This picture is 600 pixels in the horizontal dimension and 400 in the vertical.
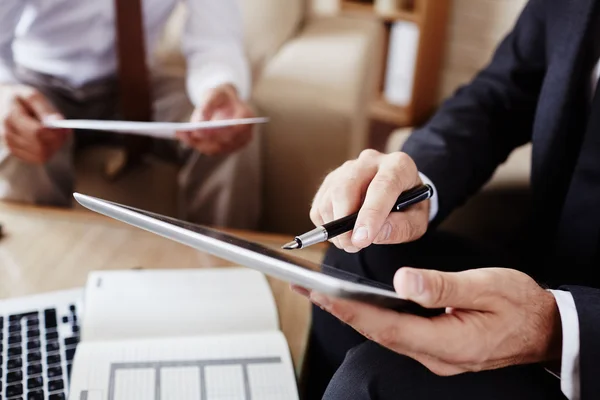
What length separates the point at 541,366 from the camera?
537mm

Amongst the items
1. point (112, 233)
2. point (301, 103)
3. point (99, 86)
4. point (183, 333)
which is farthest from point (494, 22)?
point (183, 333)

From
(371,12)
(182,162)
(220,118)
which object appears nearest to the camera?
(220,118)

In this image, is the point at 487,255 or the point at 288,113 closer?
the point at 487,255

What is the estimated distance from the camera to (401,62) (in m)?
2.19

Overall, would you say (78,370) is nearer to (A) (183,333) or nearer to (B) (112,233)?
(A) (183,333)

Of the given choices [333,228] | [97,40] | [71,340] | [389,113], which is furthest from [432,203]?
[389,113]

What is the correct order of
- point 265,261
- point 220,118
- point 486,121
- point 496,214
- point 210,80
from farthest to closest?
1. point 210,80
2. point 220,118
3. point 496,214
4. point 486,121
5. point 265,261

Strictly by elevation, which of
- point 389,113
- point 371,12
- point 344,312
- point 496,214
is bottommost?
point 389,113

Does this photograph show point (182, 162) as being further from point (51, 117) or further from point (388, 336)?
point (388, 336)

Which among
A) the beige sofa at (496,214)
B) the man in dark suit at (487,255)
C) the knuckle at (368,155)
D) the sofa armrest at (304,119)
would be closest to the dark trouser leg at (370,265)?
the man in dark suit at (487,255)

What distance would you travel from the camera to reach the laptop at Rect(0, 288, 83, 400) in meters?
0.63

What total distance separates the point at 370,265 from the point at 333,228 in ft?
0.52

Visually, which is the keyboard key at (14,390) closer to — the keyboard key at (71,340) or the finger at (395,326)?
the keyboard key at (71,340)

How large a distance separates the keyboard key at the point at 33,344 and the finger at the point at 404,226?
1.23ft
